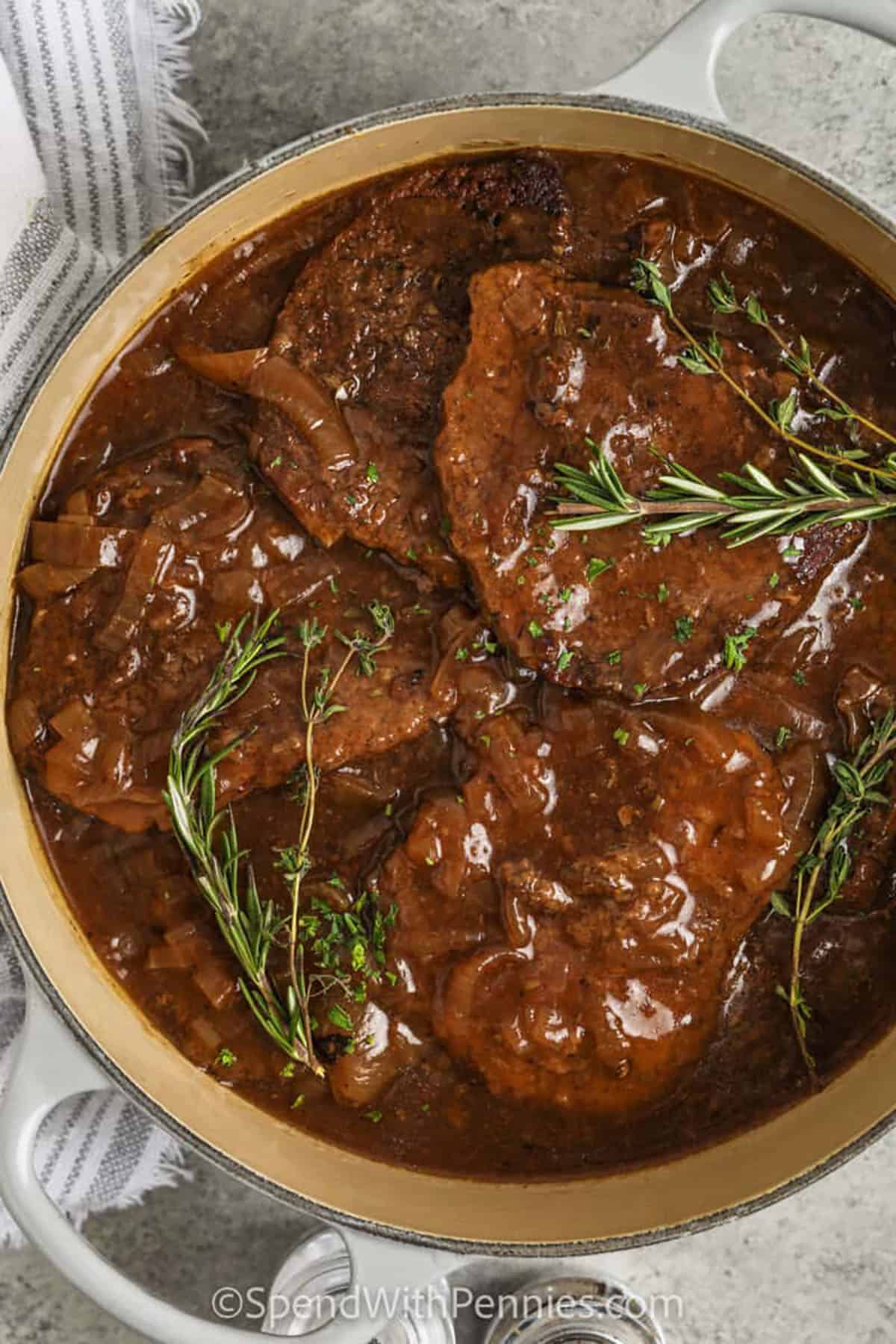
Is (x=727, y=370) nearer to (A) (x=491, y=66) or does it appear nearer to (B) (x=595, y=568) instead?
(B) (x=595, y=568)

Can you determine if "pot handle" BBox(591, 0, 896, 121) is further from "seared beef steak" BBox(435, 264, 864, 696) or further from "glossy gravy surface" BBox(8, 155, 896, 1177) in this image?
"seared beef steak" BBox(435, 264, 864, 696)

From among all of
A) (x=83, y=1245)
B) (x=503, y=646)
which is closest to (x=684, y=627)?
(x=503, y=646)

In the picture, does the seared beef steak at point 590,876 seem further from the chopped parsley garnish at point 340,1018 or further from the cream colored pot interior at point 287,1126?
the cream colored pot interior at point 287,1126

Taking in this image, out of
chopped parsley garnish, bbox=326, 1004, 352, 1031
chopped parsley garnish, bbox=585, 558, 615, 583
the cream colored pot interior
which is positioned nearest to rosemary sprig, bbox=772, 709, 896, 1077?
the cream colored pot interior

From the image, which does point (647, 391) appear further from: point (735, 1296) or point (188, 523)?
point (735, 1296)

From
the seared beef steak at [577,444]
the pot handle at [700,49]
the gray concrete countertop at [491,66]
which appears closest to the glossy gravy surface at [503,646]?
the seared beef steak at [577,444]

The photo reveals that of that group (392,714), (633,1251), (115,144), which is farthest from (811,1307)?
(115,144)
